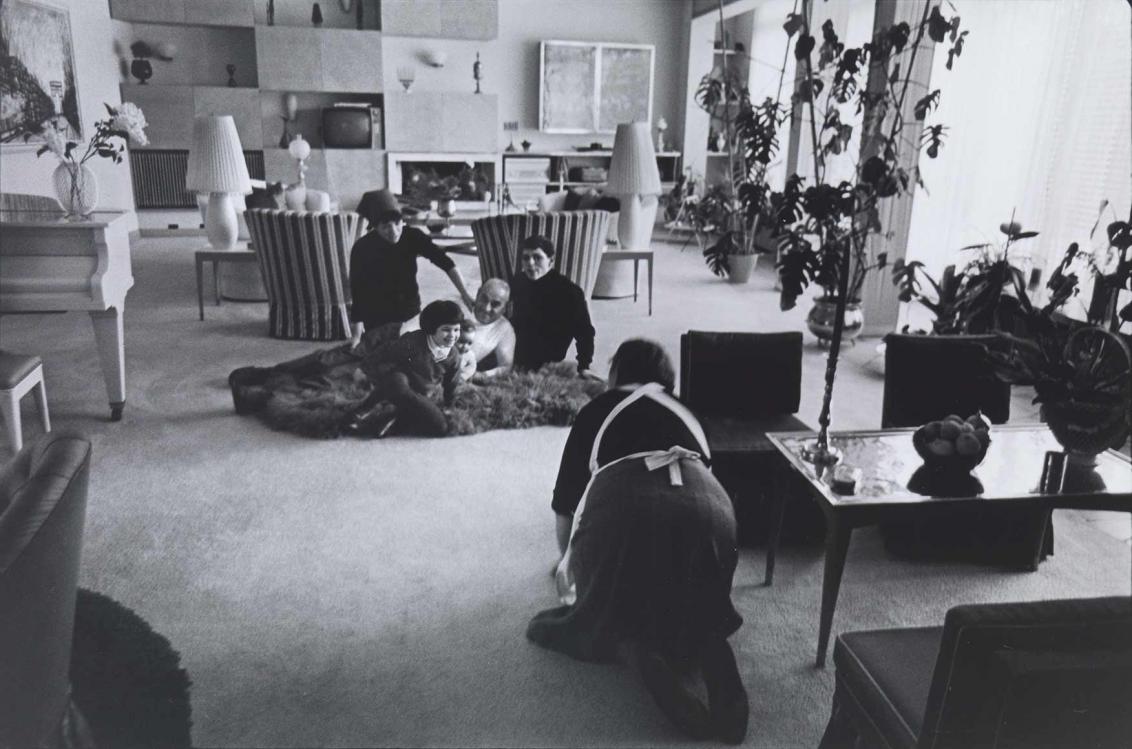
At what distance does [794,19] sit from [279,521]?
336 centimetres

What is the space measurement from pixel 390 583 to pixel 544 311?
218 centimetres

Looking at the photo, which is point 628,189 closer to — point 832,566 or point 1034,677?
point 832,566

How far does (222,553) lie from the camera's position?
2961 mm

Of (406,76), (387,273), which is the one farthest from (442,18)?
(387,273)

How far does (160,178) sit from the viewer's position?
916 centimetres

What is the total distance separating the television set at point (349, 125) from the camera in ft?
31.4

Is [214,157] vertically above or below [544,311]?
above

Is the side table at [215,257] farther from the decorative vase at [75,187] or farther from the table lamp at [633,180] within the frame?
the table lamp at [633,180]

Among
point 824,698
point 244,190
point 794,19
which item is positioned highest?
point 794,19

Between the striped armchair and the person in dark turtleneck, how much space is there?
1472 mm

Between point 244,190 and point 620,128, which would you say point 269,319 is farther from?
point 620,128

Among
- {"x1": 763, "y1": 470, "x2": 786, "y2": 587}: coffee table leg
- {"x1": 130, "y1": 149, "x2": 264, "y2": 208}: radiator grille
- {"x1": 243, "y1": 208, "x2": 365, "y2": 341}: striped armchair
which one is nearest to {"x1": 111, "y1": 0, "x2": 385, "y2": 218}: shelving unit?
{"x1": 130, "y1": 149, "x2": 264, "y2": 208}: radiator grille

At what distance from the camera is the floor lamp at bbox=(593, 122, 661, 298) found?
22.2ft

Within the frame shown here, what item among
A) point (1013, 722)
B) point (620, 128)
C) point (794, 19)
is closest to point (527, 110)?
point (620, 128)
